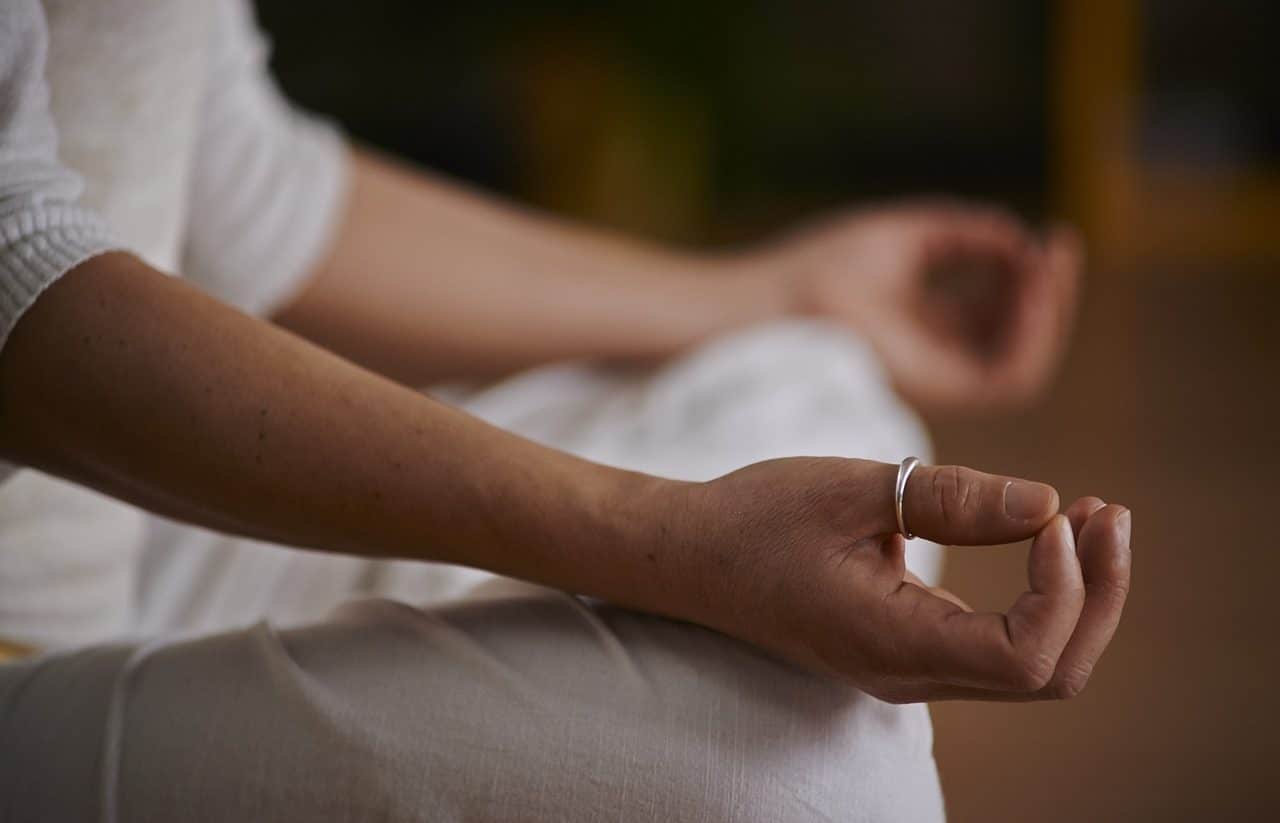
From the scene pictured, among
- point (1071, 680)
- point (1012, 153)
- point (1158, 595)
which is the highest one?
point (1012, 153)

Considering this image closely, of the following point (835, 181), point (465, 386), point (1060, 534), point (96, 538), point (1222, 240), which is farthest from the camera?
point (835, 181)

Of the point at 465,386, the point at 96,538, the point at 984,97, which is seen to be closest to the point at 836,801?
the point at 96,538

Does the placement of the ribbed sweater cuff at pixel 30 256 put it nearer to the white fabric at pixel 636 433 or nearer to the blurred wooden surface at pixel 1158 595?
the white fabric at pixel 636 433

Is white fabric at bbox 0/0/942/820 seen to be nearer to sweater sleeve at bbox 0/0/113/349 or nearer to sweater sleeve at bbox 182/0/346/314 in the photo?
sweater sleeve at bbox 0/0/113/349

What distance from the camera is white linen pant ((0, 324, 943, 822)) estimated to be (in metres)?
0.37

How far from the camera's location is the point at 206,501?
15.8 inches

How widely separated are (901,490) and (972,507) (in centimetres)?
2

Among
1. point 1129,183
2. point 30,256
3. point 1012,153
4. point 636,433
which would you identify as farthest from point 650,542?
point 1012,153

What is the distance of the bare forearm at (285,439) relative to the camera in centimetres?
38

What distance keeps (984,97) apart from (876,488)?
10.7 ft

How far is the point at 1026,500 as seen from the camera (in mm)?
335

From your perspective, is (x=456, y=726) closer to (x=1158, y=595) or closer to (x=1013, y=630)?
(x=1013, y=630)

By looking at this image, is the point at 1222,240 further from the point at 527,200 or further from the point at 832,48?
the point at 527,200

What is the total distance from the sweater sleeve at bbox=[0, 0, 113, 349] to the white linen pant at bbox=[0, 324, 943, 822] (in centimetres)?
14
